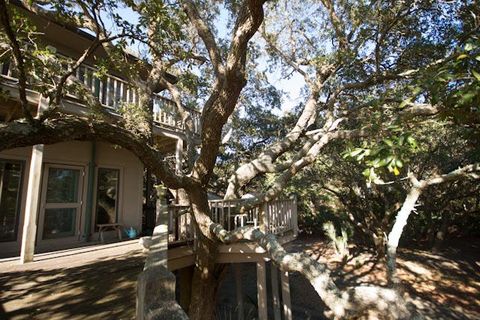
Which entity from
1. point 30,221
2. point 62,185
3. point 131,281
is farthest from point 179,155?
point 131,281

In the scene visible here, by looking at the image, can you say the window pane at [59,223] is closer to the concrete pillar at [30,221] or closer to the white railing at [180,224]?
the concrete pillar at [30,221]

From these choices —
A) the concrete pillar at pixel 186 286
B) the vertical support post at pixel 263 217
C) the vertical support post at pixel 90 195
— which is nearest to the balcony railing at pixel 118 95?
the vertical support post at pixel 90 195

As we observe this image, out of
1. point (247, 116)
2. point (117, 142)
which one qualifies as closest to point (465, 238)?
point (247, 116)

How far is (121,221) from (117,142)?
603cm

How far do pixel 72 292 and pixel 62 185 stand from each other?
15.7 ft

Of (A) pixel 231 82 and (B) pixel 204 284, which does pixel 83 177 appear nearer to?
(B) pixel 204 284

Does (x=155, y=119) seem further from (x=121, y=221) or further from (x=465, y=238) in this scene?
(x=465, y=238)

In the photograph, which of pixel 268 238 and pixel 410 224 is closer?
pixel 268 238

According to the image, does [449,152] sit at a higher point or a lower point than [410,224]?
higher

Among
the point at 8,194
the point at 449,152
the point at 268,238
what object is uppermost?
the point at 449,152

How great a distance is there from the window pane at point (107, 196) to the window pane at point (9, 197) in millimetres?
1973

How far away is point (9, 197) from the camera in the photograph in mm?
6594

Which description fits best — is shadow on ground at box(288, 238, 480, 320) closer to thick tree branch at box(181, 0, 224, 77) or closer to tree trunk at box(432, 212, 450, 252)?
tree trunk at box(432, 212, 450, 252)

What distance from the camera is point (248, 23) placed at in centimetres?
390
